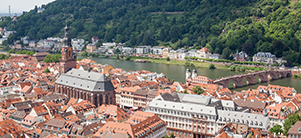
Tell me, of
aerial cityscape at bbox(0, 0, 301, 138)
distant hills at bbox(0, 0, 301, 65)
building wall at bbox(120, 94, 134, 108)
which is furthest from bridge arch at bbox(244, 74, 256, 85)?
building wall at bbox(120, 94, 134, 108)

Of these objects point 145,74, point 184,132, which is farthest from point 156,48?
point 184,132

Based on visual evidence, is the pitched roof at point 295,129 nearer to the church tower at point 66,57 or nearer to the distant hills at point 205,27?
the church tower at point 66,57

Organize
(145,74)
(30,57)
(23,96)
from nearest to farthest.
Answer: (23,96) < (145,74) < (30,57)

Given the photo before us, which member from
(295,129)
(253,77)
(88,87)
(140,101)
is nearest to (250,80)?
(253,77)

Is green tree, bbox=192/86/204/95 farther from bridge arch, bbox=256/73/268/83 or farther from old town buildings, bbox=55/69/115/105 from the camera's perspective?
bridge arch, bbox=256/73/268/83

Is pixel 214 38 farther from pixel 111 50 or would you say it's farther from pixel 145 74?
pixel 145 74

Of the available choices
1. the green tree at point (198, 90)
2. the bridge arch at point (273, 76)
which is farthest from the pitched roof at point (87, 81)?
the bridge arch at point (273, 76)
